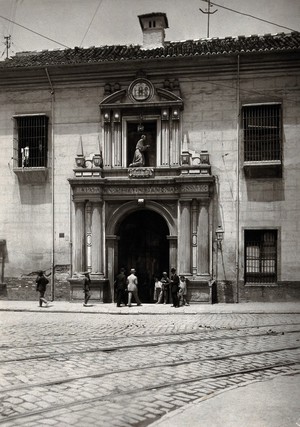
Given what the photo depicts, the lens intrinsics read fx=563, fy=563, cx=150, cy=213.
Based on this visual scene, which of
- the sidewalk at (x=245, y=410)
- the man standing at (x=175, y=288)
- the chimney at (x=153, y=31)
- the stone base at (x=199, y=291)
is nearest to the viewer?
→ the sidewalk at (x=245, y=410)

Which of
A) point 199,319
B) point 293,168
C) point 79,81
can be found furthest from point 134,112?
point 199,319

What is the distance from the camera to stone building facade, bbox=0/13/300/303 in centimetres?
2208

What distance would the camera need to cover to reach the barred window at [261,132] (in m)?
22.2

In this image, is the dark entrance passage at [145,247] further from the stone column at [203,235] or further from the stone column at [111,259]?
the stone column at [203,235]

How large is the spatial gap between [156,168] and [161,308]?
5811 millimetres

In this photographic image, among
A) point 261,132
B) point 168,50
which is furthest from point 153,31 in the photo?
point 261,132

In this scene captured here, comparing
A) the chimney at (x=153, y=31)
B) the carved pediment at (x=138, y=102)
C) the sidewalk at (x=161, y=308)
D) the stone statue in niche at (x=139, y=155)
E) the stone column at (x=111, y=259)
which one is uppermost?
the chimney at (x=153, y=31)

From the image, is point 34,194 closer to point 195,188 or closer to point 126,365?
point 195,188

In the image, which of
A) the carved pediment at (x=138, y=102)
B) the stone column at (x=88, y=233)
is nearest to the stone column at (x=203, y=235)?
the carved pediment at (x=138, y=102)

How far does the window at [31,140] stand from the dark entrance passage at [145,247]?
457cm

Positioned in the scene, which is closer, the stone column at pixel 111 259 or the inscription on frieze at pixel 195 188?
the inscription on frieze at pixel 195 188

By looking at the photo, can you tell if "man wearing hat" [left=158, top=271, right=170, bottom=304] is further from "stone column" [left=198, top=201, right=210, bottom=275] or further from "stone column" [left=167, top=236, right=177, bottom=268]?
"stone column" [left=198, top=201, right=210, bottom=275]

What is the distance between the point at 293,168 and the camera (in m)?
22.0

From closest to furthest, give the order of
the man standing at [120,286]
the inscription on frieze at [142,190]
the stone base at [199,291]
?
the man standing at [120,286] → the stone base at [199,291] → the inscription on frieze at [142,190]
